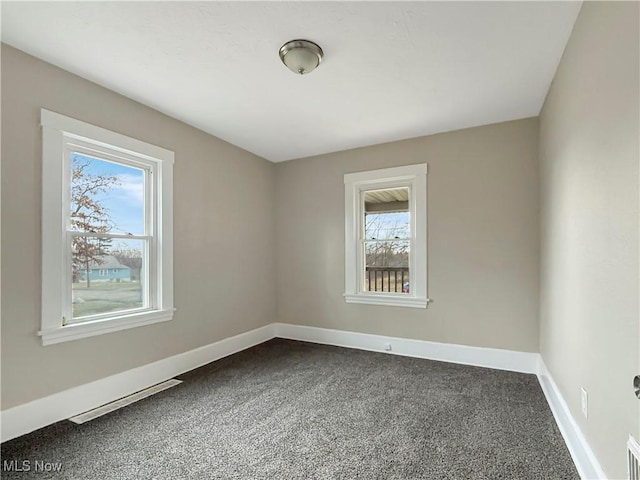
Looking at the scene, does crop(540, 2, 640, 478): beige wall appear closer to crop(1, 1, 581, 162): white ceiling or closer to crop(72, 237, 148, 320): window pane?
crop(1, 1, 581, 162): white ceiling

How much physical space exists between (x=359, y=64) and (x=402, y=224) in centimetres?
210

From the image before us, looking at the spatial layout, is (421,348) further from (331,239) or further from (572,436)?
(572,436)

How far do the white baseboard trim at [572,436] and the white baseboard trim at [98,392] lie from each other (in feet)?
10.2

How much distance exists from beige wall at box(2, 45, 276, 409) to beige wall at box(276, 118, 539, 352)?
843 millimetres

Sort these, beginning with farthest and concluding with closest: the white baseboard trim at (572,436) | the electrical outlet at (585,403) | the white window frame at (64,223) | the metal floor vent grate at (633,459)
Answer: the white window frame at (64,223), the electrical outlet at (585,403), the white baseboard trim at (572,436), the metal floor vent grate at (633,459)

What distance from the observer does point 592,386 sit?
5.53 ft

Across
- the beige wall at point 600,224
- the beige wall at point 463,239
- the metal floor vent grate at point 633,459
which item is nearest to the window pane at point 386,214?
the beige wall at point 463,239

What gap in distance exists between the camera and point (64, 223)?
2459 mm

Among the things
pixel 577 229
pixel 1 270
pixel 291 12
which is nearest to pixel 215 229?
pixel 1 270

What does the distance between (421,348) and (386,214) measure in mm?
1607

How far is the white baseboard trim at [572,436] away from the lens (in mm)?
1657

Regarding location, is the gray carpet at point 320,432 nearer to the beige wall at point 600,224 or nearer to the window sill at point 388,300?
the beige wall at point 600,224

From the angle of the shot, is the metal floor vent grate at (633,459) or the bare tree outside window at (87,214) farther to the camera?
the bare tree outside window at (87,214)

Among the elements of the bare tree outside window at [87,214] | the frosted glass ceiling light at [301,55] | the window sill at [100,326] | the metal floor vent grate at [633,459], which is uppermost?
the frosted glass ceiling light at [301,55]
